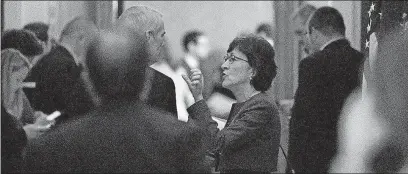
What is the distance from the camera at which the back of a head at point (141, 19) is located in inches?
195

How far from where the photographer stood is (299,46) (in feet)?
33.8

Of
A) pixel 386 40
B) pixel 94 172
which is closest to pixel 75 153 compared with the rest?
pixel 94 172

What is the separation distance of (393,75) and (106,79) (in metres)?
1.73

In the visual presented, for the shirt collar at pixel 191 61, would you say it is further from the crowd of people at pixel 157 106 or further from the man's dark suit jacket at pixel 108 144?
the man's dark suit jacket at pixel 108 144

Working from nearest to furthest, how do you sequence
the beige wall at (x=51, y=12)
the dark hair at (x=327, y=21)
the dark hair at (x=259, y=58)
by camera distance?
the dark hair at (x=259, y=58)
the dark hair at (x=327, y=21)
the beige wall at (x=51, y=12)

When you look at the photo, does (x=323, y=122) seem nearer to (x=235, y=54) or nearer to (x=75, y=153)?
(x=235, y=54)

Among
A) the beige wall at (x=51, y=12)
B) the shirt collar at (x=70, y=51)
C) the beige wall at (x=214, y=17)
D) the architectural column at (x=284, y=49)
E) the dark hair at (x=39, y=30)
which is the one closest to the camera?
the shirt collar at (x=70, y=51)

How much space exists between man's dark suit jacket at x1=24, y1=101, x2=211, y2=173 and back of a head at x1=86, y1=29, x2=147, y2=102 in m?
0.05

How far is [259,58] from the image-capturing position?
17.1ft

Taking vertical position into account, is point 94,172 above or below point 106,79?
below

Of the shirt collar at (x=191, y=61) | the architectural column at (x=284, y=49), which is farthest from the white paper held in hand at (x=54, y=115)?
the shirt collar at (x=191, y=61)

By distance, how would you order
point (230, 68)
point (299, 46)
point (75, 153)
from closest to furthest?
point (75, 153)
point (230, 68)
point (299, 46)

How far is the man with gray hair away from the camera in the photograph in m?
4.78

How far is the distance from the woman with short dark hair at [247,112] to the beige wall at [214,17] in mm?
10121
